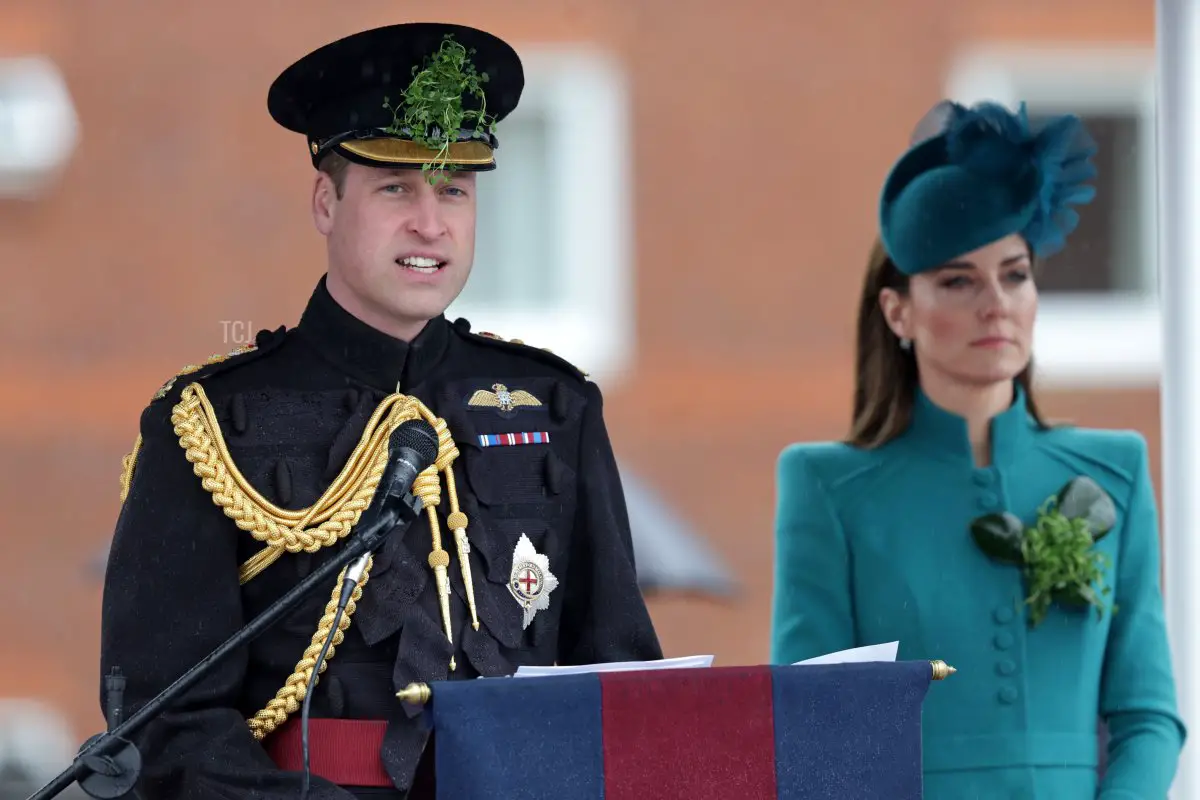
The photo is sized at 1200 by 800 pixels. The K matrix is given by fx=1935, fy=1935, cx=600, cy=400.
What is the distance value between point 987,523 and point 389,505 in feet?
5.01

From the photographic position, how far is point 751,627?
8.92 metres

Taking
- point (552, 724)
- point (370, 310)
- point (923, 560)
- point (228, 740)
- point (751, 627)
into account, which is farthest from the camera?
point (751, 627)

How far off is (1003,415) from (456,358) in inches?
46.5

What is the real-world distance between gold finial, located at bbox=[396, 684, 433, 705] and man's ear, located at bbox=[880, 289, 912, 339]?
162cm

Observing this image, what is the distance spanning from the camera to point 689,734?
2.45 meters

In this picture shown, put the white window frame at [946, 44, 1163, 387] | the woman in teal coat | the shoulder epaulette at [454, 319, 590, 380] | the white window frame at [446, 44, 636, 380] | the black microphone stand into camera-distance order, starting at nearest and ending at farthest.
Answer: the black microphone stand, the shoulder epaulette at [454, 319, 590, 380], the woman in teal coat, the white window frame at [446, 44, 636, 380], the white window frame at [946, 44, 1163, 387]

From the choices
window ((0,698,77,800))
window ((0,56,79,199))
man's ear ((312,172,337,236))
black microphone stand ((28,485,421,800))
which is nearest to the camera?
black microphone stand ((28,485,421,800))

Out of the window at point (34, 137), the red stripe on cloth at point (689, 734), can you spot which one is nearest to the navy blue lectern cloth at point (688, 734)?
the red stripe on cloth at point (689, 734)

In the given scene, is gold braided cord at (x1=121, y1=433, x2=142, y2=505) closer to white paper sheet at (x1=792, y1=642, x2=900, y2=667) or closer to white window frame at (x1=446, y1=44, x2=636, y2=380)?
white paper sheet at (x1=792, y1=642, x2=900, y2=667)

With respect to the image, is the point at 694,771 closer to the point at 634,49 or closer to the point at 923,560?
the point at 923,560

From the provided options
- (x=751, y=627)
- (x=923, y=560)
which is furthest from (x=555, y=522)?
(x=751, y=627)

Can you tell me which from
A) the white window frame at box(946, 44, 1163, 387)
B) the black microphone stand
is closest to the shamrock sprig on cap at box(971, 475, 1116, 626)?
the black microphone stand

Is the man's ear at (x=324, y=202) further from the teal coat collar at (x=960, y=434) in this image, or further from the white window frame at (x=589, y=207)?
the white window frame at (x=589, y=207)

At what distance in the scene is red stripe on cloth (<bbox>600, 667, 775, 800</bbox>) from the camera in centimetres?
243
